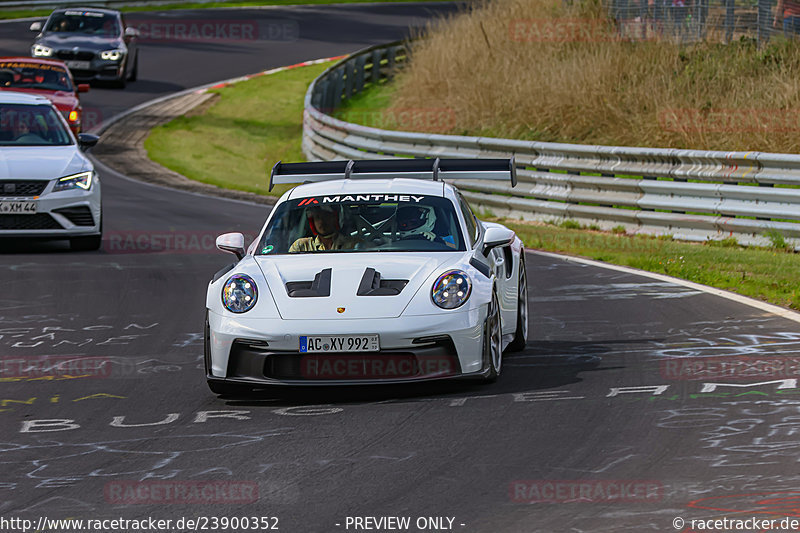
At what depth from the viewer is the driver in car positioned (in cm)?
927

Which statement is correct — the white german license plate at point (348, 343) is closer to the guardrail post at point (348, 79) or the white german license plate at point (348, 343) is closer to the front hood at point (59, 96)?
the front hood at point (59, 96)

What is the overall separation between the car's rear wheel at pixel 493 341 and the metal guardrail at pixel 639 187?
7.82 metres

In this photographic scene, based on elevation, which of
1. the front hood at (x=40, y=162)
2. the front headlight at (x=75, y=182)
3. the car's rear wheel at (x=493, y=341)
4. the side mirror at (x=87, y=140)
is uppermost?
the car's rear wheel at (x=493, y=341)

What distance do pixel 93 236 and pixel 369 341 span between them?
9.23 m

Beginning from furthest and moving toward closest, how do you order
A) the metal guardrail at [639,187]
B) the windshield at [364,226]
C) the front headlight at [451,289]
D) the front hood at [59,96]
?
the front hood at [59,96], the metal guardrail at [639,187], the windshield at [364,226], the front headlight at [451,289]

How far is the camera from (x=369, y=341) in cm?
803

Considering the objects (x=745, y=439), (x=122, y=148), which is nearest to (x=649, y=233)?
(x=745, y=439)

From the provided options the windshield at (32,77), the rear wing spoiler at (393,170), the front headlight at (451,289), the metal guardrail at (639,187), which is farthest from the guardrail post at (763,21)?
the front headlight at (451,289)

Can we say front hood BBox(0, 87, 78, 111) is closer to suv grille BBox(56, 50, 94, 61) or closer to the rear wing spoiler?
suv grille BBox(56, 50, 94, 61)

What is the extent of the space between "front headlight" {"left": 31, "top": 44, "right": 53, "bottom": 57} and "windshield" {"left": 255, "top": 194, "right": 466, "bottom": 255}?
2518cm

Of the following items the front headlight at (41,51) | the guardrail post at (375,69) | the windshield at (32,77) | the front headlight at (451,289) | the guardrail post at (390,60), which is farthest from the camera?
the guardrail post at (390,60)

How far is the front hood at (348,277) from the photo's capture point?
26.8 ft

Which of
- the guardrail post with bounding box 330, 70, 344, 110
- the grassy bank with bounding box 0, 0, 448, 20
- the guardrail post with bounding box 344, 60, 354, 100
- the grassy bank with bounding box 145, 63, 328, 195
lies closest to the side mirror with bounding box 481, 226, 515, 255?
the grassy bank with bounding box 145, 63, 328, 195

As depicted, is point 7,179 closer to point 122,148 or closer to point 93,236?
point 93,236
